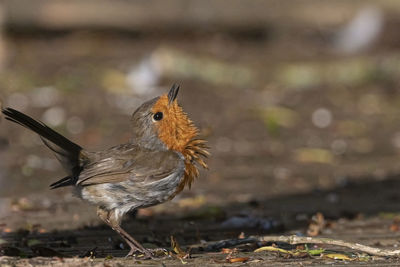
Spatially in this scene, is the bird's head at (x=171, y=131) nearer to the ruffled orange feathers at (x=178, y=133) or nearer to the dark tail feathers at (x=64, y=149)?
the ruffled orange feathers at (x=178, y=133)

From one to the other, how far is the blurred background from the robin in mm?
654

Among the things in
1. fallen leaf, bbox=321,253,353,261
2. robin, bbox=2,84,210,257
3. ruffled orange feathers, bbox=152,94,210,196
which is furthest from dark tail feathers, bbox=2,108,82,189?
fallen leaf, bbox=321,253,353,261

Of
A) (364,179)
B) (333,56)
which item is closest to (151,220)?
(364,179)

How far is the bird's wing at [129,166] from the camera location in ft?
18.1

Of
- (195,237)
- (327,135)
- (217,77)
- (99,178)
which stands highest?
(217,77)

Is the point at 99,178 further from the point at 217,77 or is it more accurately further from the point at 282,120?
the point at 217,77

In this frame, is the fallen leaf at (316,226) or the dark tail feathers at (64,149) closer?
the dark tail feathers at (64,149)

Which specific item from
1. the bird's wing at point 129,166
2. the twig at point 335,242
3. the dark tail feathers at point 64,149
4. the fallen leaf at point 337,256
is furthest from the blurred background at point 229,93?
the fallen leaf at point 337,256

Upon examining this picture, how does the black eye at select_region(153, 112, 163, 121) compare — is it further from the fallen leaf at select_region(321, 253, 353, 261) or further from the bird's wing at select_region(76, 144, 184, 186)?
the fallen leaf at select_region(321, 253, 353, 261)

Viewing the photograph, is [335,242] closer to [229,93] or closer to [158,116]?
[158,116]

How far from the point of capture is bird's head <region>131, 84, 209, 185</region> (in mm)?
5719

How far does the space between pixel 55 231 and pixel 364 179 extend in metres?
3.26

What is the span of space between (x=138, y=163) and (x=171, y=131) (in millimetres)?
299

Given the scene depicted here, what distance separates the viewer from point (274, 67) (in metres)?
12.4
